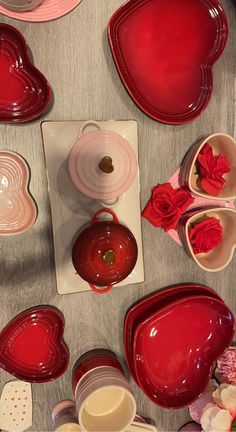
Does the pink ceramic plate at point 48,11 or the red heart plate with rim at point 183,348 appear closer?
the pink ceramic plate at point 48,11

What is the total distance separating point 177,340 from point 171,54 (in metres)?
0.71

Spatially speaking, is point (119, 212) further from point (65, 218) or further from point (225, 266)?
point (225, 266)

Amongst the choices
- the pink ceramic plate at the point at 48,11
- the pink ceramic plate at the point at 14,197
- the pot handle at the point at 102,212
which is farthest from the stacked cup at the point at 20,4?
the pot handle at the point at 102,212

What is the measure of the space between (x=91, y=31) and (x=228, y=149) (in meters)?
0.42

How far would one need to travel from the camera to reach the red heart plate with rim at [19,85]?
852 millimetres

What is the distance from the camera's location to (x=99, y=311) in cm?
99

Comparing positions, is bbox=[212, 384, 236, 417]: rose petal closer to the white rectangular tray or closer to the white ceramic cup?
the white ceramic cup

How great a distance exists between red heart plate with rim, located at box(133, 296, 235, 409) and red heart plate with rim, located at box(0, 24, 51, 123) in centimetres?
57

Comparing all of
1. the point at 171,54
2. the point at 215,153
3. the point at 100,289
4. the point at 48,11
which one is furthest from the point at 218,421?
the point at 48,11

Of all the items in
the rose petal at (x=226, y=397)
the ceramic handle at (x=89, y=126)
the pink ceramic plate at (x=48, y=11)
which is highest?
the pink ceramic plate at (x=48, y=11)

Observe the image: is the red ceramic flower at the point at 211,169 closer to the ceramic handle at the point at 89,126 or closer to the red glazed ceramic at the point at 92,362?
the ceramic handle at the point at 89,126

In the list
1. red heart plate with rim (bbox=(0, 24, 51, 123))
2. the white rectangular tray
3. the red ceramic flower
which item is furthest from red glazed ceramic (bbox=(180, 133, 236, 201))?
red heart plate with rim (bbox=(0, 24, 51, 123))

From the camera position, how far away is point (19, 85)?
87 cm

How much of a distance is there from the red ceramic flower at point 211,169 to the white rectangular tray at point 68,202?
0.52 feet
